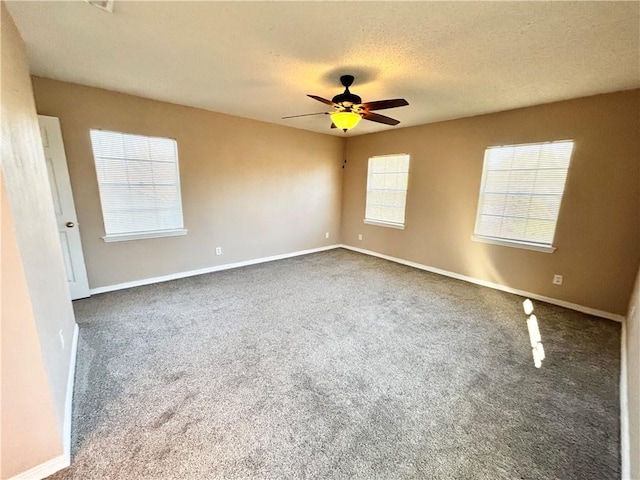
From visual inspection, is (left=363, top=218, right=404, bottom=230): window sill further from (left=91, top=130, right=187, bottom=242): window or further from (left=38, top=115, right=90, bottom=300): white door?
(left=38, top=115, right=90, bottom=300): white door

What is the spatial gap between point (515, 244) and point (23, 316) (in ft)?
15.5

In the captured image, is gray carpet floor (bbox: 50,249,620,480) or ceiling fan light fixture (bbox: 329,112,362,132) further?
ceiling fan light fixture (bbox: 329,112,362,132)

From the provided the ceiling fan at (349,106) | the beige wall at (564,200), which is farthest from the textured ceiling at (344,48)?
the beige wall at (564,200)

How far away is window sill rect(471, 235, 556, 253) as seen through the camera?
3.37 meters

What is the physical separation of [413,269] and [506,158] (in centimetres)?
216

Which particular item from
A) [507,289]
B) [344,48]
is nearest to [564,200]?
[507,289]

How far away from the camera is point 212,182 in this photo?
4.13 meters

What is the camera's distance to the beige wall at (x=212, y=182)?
3100mm

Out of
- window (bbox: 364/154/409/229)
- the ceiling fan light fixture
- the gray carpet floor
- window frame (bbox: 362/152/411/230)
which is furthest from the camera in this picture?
window (bbox: 364/154/409/229)

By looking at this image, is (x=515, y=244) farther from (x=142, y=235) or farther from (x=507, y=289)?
(x=142, y=235)

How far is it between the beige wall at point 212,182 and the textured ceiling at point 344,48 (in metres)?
0.38

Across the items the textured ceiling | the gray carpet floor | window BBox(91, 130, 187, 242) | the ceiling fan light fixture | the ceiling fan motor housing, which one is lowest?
the gray carpet floor

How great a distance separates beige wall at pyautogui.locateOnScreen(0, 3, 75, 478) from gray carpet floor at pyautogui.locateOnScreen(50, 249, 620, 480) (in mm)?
235

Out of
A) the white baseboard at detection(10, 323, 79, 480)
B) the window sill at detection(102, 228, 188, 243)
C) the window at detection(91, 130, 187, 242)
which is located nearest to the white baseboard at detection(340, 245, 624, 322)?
the window sill at detection(102, 228, 188, 243)
